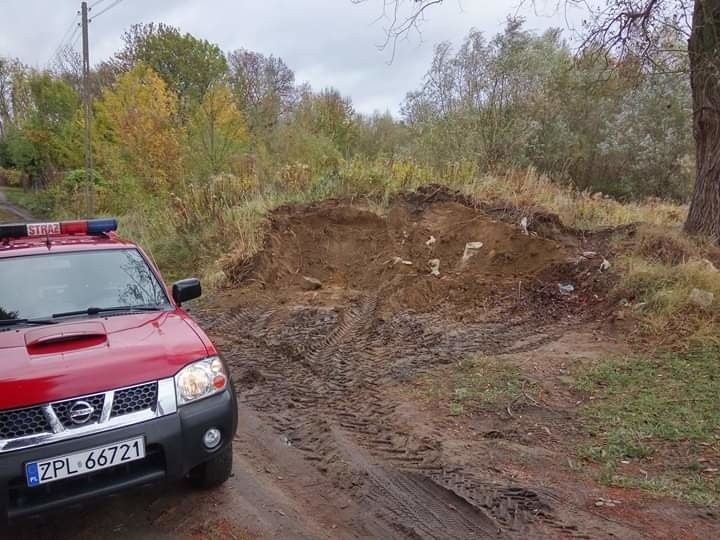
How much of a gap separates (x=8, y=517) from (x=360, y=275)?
690cm

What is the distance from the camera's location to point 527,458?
12.5 ft

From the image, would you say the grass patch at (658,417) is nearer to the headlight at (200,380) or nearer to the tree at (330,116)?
the headlight at (200,380)

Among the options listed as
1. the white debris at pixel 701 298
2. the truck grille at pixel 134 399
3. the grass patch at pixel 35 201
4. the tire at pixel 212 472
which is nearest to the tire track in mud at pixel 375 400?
the tire at pixel 212 472

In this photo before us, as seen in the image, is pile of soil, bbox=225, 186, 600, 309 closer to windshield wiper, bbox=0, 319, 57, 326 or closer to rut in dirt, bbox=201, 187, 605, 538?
rut in dirt, bbox=201, 187, 605, 538

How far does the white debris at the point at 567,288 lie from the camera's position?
7.43 m

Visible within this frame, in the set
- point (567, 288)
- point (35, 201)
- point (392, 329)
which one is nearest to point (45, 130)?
point (35, 201)

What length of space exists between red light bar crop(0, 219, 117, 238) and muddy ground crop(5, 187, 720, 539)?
200 centimetres

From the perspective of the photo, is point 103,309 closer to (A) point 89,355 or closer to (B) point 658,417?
(A) point 89,355

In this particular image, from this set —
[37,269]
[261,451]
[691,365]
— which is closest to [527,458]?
[261,451]

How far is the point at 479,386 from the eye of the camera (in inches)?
196

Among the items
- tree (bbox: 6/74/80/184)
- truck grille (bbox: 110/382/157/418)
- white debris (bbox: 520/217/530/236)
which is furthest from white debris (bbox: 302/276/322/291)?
tree (bbox: 6/74/80/184)

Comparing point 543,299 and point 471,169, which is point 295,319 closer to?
point 543,299

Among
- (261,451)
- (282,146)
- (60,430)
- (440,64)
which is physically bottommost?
(261,451)

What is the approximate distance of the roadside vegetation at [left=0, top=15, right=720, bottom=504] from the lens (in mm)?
4695
